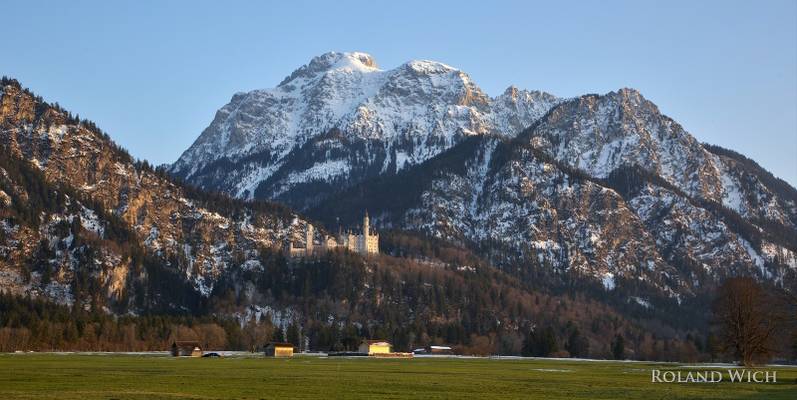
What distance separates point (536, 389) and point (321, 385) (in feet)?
64.9

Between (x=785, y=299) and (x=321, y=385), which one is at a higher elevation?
(x=785, y=299)

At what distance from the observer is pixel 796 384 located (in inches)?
4545

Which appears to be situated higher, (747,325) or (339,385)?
(747,325)

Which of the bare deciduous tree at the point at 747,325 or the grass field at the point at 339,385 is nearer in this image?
the grass field at the point at 339,385

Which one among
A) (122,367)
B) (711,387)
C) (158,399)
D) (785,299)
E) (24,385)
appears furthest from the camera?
(122,367)

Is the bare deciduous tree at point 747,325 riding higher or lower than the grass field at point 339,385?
higher

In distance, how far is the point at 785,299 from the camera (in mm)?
129500

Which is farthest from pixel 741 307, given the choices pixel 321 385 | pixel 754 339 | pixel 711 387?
pixel 321 385

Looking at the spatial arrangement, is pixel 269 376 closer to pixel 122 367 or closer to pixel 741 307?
pixel 122 367

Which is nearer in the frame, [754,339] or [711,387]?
[711,387]

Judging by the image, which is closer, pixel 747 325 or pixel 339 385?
pixel 339 385

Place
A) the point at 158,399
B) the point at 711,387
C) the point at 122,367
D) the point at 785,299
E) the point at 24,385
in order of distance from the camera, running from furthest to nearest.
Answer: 1. the point at 122,367
2. the point at 785,299
3. the point at 711,387
4. the point at 24,385
5. the point at 158,399

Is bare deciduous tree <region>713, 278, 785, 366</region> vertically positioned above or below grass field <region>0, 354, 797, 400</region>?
above

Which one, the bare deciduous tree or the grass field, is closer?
the grass field
